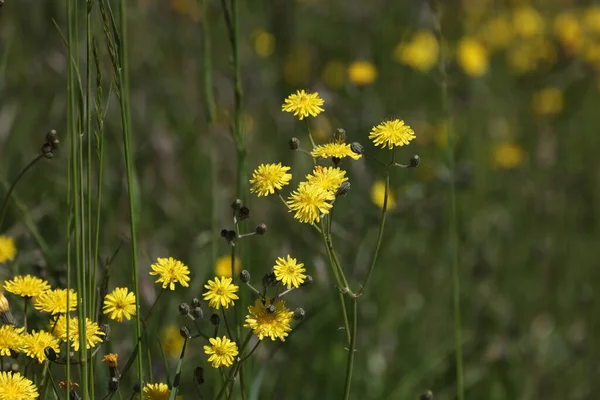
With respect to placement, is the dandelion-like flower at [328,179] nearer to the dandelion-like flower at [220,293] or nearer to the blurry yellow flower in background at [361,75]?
the dandelion-like flower at [220,293]

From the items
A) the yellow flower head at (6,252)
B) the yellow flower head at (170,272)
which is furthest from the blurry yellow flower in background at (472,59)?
the yellow flower head at (170,272)

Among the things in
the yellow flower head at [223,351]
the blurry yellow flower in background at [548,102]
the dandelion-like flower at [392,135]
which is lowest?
the yellow flower head at [223,351]

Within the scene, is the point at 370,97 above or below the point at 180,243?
above

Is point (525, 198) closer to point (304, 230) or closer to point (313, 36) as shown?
point (304, 230)

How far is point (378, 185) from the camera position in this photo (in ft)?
10.6

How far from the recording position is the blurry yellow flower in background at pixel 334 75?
4.08 meters

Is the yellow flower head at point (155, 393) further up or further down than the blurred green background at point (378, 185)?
further down

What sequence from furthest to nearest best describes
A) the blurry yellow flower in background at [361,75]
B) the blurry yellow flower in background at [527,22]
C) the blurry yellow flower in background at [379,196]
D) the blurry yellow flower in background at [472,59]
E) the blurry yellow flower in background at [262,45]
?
the blurry yellow flower in background at [527,22] < the blurry yellow flower in background at [472,59] < the blurry yellow flower in background at [262,45] < the blurry yellow flower in background at [361,75] < the blurry yellow flower in background at [379,196]

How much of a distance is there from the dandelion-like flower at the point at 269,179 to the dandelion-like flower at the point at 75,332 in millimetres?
323

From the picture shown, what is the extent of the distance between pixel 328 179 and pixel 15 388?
0.56 m

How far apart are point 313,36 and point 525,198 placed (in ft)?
5.89

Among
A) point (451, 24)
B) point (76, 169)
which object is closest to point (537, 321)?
point (76, 169)

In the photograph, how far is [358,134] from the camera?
301 centimetres

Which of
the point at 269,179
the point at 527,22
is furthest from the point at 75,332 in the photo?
the point at 527,22
